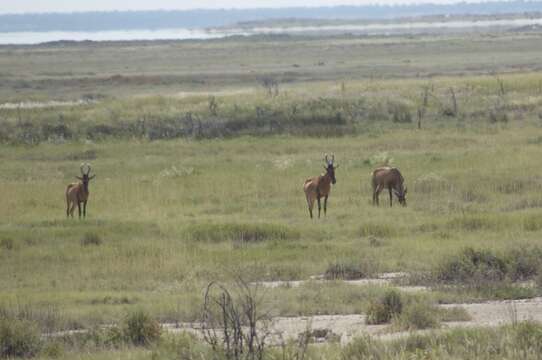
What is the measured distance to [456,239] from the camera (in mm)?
21344

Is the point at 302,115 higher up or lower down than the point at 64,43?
lower down

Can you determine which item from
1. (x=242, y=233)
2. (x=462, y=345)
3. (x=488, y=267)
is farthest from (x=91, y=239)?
(x=462, y=345)

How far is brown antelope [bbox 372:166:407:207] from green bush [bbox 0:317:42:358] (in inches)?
555

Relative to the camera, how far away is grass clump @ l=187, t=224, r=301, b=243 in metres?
22.4

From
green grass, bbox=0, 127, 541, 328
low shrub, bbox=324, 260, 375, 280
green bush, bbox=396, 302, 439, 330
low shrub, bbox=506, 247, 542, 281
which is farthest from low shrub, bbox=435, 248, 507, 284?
green bush, bbox=396, 302, 439, 330

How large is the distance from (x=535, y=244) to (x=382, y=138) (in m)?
21.2

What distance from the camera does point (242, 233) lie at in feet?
73.9

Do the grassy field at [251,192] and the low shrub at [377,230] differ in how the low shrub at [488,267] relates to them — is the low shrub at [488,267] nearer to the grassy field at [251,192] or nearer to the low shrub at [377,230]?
the grassy field at [251,192]

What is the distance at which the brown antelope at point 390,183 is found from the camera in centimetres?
2605

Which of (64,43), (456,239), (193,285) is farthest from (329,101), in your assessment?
(64,43)

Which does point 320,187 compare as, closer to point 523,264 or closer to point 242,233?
point 242,233

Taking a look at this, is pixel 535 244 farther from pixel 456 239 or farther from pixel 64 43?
pixel 64 43

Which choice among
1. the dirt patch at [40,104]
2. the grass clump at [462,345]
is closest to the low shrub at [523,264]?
the grass clump at [462,345]

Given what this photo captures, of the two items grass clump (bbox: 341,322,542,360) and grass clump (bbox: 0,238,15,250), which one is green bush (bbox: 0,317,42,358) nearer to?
grass clump (bbox: 341,322,542,360)
